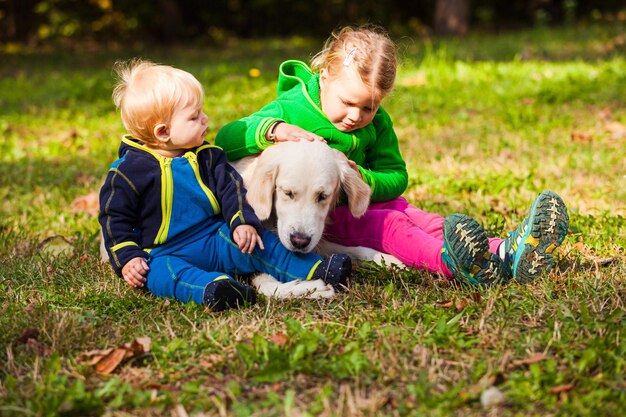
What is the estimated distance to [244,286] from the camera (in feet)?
11.9

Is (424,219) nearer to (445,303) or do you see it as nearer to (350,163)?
(350,163)

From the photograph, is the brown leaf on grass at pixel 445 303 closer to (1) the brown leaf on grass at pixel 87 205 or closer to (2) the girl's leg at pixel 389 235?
(2) the girl's leg at pixel 389 235

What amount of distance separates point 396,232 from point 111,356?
72.2 inches

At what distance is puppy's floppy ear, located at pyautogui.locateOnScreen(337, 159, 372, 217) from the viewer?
4039 millimetres

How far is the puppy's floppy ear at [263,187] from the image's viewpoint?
155 inches

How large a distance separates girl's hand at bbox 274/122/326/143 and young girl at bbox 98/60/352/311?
0.34 metres

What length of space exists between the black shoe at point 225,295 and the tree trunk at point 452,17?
1649cm

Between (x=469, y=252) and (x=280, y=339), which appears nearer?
(x=280, y=339)

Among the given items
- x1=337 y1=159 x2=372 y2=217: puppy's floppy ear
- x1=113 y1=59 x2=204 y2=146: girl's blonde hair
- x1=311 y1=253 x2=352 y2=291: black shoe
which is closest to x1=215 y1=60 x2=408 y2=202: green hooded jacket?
x1=337 y1=159 x2=372 y2=217: puppy's floppy ear

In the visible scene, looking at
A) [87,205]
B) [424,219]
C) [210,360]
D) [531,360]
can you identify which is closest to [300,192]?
[424,219]

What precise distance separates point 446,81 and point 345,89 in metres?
6.44

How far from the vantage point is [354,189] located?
4.06 metres

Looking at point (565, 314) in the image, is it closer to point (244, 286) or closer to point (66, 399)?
point (244, 286)

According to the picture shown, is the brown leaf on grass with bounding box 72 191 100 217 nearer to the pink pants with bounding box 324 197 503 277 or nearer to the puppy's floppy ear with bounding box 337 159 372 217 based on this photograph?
the pink pants with bounding box 324 197 503 277
